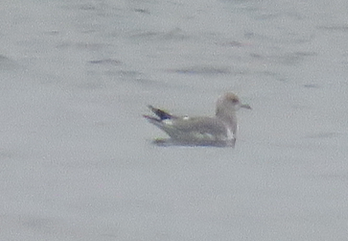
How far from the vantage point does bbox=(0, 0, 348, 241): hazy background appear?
1148 centimetres

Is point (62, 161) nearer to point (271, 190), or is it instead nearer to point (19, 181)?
point (19, 181)

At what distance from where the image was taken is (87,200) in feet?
39.0

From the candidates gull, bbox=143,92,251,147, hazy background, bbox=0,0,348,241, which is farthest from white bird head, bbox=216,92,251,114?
hazy background, bbox=0,0,348,241

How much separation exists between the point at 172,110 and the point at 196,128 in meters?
A: 2.67

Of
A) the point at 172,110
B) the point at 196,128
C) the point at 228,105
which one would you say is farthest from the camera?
the point at 172,110

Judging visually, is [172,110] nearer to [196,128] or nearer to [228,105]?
[228,105]

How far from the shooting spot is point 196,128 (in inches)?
545

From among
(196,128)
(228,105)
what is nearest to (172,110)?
(228,105)

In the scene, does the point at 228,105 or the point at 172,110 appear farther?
the point at 172,110

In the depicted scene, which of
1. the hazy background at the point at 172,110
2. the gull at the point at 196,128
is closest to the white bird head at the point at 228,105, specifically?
the gull at the point at 196,128

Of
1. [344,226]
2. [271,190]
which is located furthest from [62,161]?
[344,226]

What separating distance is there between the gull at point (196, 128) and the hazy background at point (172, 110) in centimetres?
12

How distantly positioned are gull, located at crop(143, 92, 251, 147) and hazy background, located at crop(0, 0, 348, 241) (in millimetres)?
116

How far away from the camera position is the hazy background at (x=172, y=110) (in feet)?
37.7
